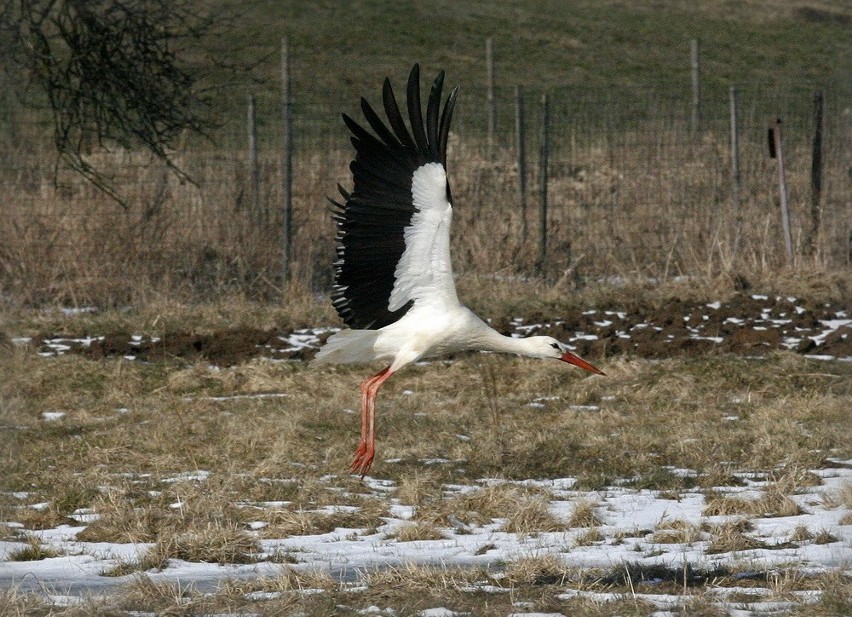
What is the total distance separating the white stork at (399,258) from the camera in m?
6.51

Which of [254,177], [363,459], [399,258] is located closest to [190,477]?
[363,459]

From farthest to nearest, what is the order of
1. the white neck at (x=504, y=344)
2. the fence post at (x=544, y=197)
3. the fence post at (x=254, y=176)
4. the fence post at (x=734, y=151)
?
1. the fence post at (x=734, y=151)
2. the fence post at (x=544, y=197)
3. the fence post at (x=254, y=176)
4. the white neck at (x=504, y=344)

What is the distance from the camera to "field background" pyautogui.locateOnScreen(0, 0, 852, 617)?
16.0 feet

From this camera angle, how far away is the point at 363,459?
265 inches

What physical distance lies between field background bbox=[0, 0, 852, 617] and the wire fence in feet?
0.11

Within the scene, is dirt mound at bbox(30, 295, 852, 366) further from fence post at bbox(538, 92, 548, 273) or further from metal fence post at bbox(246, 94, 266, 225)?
metal fence post at bbox(246, 94, 266, 225)

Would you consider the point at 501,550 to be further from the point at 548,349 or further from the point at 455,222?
the point at 455,222

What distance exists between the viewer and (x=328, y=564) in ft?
16.8

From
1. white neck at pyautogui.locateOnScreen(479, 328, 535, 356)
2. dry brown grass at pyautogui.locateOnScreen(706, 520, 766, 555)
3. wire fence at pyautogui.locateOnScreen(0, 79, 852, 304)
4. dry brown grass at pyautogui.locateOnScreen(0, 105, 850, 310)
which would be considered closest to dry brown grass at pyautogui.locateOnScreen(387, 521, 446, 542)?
dry brown grass at pyautogui.locateOnScreen(706, 520, 766, 555)

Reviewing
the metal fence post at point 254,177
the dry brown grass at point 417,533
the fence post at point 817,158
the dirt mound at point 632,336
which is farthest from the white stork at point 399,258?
the fence post at point 817,158

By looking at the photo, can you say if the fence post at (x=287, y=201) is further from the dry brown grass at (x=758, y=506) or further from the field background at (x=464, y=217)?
the dry brown grass at (x=758, y=506)

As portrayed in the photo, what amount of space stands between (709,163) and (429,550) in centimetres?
957

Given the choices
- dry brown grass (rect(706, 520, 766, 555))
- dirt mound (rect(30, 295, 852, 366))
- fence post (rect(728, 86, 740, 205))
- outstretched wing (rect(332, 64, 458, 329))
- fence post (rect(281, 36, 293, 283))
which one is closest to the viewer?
dry brown grass (rect(706, 520, 766, 555))

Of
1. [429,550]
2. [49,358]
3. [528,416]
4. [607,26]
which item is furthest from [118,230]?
[607,26]
